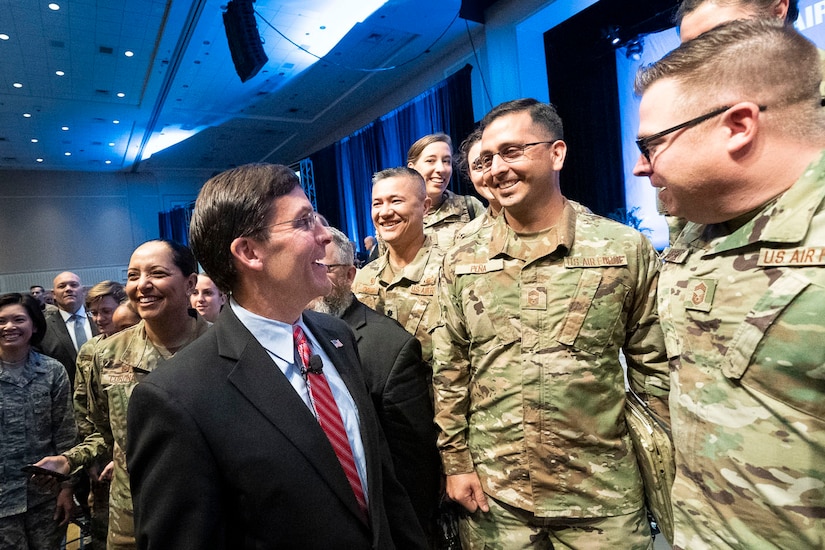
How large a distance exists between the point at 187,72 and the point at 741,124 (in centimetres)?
793

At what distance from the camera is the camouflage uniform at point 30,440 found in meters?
2.35

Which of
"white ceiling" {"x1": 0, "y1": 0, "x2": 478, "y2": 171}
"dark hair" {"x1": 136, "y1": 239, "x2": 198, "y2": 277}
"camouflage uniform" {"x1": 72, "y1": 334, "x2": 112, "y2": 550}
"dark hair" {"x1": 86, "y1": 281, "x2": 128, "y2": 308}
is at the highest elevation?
"white ceiling" {"x1": 0, "y1": 0, "x2": 478, "y2": 171}

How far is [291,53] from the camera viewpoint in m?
6.63

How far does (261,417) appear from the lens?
1.00 metres

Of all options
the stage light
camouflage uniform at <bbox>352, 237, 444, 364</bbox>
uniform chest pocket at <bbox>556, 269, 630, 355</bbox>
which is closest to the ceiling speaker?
the stage light

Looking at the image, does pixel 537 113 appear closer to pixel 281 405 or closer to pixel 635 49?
pixel 281 405

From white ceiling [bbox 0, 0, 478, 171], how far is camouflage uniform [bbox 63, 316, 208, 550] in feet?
15.7

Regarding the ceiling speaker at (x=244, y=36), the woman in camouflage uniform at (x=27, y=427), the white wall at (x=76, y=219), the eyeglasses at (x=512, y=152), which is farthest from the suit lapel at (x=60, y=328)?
the white wall at (x=76, y=219)

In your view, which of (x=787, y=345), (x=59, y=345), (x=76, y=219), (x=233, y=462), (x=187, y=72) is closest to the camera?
(x=787, y=345)

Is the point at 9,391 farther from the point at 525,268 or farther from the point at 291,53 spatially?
the point at 291,53

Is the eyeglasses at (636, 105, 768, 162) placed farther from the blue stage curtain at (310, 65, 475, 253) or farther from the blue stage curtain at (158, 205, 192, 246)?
the blue stage curtain at (158, 205, 192, 246)

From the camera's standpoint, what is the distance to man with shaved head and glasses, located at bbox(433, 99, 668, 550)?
1442mm

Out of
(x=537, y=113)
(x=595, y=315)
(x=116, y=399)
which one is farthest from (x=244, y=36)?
(x=595, y=315)

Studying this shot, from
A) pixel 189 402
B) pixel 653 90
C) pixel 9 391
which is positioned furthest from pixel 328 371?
pixel 9 391
